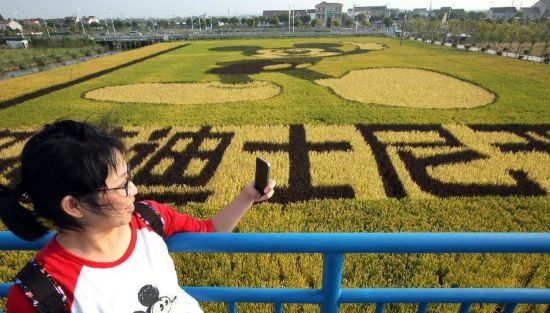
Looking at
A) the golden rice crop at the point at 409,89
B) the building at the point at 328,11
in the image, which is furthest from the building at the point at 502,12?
the golden rice crop at the point at 409,89

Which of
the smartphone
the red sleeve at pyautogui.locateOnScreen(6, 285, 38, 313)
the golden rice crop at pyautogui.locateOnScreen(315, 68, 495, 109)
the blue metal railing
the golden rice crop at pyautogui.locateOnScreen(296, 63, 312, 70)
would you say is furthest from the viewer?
the golden rice crop at pyautogui.locateOnScreen(296, 63, 312, 70)

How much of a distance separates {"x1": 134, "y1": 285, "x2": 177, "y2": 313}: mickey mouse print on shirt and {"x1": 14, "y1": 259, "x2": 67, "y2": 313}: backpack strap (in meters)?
0.30

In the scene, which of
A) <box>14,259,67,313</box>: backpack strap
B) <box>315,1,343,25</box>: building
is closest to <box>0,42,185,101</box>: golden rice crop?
<box>14,259,67,313</box>: backpack strap

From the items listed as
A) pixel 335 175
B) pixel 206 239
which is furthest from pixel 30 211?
pixel 335 175

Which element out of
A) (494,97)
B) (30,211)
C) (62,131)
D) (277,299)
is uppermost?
(62,131)

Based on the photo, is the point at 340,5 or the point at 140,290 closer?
the point at 140,290

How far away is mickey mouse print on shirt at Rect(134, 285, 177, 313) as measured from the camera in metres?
1.47

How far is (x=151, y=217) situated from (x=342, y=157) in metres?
6.28

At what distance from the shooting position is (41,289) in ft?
4.04

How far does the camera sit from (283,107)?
38.6ft

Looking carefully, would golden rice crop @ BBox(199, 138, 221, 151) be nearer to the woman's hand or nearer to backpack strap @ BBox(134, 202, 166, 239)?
the woman's hand

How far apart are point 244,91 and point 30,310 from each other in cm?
1353

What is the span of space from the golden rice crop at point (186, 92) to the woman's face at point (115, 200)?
11716 millimetres

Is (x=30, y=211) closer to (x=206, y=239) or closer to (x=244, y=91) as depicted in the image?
(x=206, y=239)
